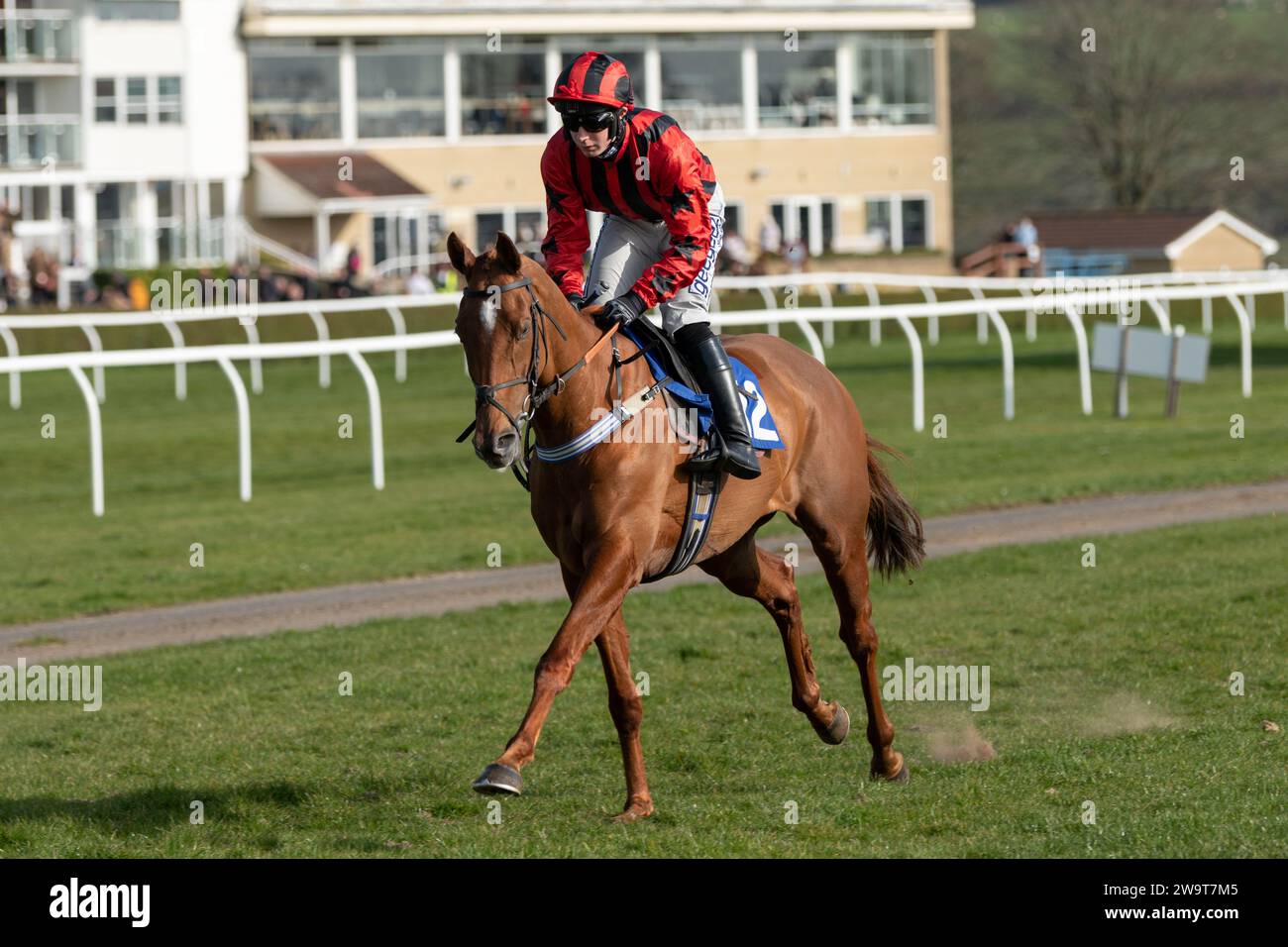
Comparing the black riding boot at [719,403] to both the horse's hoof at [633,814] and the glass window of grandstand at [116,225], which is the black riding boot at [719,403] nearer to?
the horse's hoof at [633,814]

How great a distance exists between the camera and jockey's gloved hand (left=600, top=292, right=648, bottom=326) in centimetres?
592

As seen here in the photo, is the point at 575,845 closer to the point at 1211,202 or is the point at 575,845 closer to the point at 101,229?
the point at 101,229

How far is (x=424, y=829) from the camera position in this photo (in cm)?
583

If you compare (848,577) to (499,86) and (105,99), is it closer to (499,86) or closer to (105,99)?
(105,99)

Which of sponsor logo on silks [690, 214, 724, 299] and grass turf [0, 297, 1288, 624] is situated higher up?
sponsor logo on silks [690, 214, 724, 299]

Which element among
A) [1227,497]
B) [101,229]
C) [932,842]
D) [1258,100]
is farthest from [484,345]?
[1258,100]

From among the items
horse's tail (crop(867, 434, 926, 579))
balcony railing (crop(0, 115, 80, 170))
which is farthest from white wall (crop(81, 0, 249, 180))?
horse's tail (crop(867, 434, 926, 579))

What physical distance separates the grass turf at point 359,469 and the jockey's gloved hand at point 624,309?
5.29 feet

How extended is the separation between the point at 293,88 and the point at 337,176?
3009mm

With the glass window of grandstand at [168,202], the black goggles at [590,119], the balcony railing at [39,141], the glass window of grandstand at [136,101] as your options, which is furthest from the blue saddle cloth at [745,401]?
the glass window of grandstand at [136,101]

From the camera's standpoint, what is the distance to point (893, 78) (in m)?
49.3

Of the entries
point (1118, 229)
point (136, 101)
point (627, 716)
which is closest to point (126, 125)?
point (136, 101)
